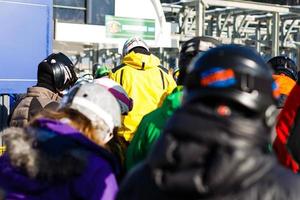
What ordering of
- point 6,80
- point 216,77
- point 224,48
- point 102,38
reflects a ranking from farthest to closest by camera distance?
point 102,38
point 6,80
point 224,48
point 216,77

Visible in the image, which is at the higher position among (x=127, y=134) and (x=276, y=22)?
(x=276, y=22)

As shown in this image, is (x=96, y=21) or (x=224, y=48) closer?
(x=224, y=48)

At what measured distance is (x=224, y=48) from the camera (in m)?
1.51

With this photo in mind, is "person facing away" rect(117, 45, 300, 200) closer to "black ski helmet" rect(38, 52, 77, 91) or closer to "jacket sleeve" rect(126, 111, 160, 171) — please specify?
"jacket sleeve" rect(126, 111, 160, 171)

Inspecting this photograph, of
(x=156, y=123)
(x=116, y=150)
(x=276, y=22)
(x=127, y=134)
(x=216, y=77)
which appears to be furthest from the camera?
(x=276, y=22)

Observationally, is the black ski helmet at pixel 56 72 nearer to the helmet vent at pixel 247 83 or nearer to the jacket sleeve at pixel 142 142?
the jacket sleeve at pixel 142 142

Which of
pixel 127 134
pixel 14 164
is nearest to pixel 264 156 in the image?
pixel 14 164

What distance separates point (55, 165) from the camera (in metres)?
2.20

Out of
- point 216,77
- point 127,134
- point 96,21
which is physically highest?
point 96,21

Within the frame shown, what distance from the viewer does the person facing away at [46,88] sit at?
4629 mm

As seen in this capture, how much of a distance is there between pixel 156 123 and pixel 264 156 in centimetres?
163

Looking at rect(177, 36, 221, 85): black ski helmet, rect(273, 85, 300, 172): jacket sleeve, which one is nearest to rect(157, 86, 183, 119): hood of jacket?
rect(177, 36, 221, 85): black ski helmet

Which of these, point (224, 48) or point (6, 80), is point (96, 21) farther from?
point (224, 48)

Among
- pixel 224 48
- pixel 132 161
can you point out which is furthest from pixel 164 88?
pixel 224 48
